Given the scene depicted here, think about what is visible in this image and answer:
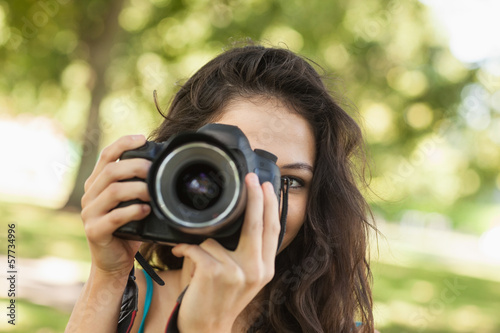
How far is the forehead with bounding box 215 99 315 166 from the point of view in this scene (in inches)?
59.3

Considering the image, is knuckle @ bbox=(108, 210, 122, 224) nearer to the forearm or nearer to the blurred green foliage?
the forearm

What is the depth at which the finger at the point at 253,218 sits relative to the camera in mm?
1159

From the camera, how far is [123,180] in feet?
4.25

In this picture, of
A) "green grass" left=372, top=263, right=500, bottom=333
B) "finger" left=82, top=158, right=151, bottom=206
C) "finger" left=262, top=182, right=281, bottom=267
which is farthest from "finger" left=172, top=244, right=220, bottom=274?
"green grass" left=372, top=263, right=500, bottom=333

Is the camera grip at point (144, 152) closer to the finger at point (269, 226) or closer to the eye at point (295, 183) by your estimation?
the finger at point (269, 226)

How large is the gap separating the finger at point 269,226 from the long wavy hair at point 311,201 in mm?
468

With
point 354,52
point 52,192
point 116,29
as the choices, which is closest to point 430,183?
point 354,52

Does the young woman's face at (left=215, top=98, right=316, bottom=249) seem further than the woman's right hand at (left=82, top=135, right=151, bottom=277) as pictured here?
A: Yes

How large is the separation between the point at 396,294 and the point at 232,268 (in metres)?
6.73

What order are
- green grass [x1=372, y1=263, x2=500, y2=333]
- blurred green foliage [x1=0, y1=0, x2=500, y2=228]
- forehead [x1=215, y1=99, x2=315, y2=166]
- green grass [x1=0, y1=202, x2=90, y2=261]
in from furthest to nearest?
blurred green foliage [x1=0, y1=0, x2=500, y2=228]
green grass [x1=0, y1=202, x2=90, y2=261]
green grass [x1=372, y1=263, x2=500, y2=333]
forehead [x1=215, y1=99, x2=315, y2=166]

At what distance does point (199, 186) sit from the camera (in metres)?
1.19

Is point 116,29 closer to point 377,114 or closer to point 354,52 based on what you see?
point 354,52

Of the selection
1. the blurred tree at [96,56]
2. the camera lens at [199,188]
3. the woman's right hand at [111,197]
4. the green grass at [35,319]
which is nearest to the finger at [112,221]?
the woman's right hand at [111,197]

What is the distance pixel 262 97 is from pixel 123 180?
0.58 metres
